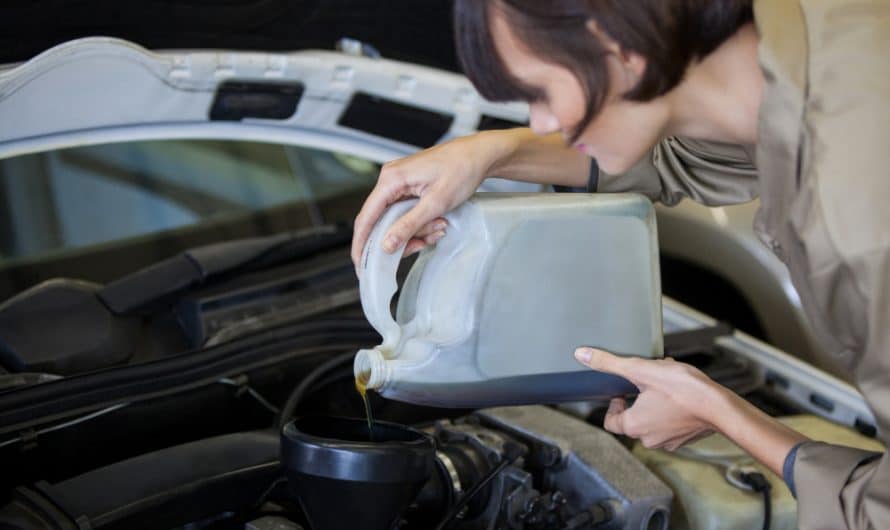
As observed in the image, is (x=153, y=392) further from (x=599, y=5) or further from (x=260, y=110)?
(x=599, y=5)

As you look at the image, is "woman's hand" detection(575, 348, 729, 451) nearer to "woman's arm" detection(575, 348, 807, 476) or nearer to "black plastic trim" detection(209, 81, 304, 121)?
"woman's arm" detection(575, 348, 807, 476)

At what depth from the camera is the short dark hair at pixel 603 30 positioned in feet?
2.86

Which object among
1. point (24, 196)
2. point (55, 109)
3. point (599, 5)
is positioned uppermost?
point (599, 5)

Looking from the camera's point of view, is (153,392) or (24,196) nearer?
(153,392)

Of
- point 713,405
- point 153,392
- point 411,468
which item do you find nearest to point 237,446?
point 153,392

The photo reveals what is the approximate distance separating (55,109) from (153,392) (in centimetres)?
38

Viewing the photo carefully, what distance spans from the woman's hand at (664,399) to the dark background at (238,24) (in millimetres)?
705

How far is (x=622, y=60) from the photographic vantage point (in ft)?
2.95

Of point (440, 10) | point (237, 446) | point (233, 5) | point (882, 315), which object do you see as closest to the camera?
point (882, 315)

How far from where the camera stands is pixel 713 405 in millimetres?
1070

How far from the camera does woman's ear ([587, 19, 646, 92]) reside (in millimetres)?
879

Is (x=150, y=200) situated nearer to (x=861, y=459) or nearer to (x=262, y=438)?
(x=262, y=438)

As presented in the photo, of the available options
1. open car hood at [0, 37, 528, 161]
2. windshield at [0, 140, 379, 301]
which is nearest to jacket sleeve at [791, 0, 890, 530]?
open car hood at [0, 37, 528, 161]

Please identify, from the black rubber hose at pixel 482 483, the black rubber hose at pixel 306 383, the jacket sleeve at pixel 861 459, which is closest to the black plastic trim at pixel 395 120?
the black rubber hose at pixel 306 383
